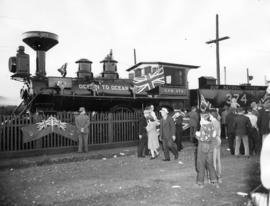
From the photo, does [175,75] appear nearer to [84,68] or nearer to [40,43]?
[84,68]

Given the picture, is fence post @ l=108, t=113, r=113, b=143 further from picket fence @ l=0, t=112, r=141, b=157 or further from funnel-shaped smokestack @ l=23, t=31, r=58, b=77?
funnel-shaped smokestack @ l=23, t=31, r=58, b=77

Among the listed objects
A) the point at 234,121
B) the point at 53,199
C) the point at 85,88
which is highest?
the point at 85,88

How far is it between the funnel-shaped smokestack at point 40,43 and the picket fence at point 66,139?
2875 mm

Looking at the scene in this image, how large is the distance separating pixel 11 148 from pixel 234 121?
7340 mm

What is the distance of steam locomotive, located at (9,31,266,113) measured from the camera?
1330 cm

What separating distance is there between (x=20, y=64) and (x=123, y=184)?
28.4 ft

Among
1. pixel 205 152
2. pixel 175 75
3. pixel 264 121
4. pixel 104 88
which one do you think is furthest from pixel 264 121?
pixel 175 75

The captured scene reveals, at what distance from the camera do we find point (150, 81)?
15023 millimetres

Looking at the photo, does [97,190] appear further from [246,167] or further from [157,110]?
[157,110]

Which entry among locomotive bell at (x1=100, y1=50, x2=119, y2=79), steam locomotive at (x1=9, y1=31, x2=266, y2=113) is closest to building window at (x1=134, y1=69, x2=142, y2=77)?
steam locomotive at (x1=9, y1=31, x2=266, y2=113)

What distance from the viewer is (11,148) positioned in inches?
413

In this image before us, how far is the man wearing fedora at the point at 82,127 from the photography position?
11.4 m

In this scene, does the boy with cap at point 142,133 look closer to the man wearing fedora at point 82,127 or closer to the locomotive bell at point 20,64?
the man wearing fedora at point 82,127

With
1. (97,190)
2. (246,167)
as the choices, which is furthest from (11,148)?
(246,167)
